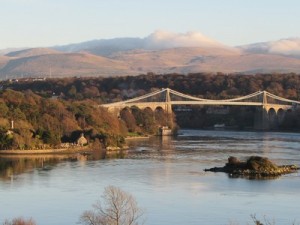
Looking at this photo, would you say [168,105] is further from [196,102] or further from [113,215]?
[113,215]

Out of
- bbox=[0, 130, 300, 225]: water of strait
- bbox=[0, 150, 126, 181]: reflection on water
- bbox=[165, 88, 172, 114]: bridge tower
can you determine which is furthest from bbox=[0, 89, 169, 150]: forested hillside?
bbox=[165, 88, 172, 114]: bridge tower

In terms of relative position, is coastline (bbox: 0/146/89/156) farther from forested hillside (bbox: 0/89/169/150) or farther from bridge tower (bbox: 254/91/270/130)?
bridge tower (bbox: 254/91/270/130)

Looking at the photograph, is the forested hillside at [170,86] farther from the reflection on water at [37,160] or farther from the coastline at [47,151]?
the reflection on water at [37,160]

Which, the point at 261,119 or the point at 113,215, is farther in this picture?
the point at 261,119

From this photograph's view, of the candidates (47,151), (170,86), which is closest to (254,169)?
(47,151)

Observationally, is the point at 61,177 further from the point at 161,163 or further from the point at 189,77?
the point at 189,77

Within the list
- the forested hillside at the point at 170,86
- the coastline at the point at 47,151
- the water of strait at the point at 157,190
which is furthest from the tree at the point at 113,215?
the forested hillside at the point at 170,86
